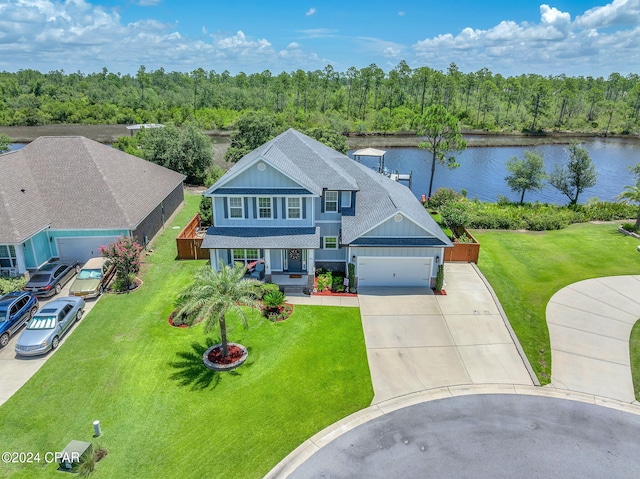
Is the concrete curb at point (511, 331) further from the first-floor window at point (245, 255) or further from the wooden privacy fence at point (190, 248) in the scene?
the wooden privacy fence at point (190, 248)

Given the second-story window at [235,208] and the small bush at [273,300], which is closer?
the small bush at [273,300]

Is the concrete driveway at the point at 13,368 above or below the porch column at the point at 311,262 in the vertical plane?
below

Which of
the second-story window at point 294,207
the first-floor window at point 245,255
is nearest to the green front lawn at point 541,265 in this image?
the second-story window at point 294,207

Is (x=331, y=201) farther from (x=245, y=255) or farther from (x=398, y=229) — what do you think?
(x=245, y=255)

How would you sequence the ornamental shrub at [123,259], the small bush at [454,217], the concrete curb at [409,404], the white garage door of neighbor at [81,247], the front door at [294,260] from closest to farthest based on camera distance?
the concrete curb at [409,404], the ornamental shrub at [123,259], the front door at [294,260], the white garage door of neighbor at [81,247], the small bush at [454,217]

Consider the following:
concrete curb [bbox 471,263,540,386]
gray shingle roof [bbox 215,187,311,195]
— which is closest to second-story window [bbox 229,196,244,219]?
gray shingle roof [bbox 215,187,311,195]

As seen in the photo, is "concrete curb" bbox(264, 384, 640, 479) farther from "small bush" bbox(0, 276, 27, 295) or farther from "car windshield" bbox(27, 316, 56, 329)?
"small bush" bbox(0, 276, 27, 295)
